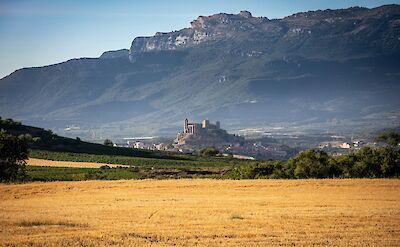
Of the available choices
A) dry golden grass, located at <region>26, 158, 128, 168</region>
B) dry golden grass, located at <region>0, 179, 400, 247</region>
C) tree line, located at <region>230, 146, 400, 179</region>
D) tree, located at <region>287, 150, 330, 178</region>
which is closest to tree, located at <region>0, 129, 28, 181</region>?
dry golden grass, located at <region>0, 179, 400, 247</region>

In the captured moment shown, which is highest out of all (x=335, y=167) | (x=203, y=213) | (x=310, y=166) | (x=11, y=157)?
(x=11, y=157)

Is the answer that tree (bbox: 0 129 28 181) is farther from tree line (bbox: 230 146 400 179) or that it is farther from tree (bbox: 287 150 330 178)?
tree (bbox: 287 150 330 178)

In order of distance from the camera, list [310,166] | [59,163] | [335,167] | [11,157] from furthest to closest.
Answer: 1. [59,163]
2. [335,167]
3. [310,166]
4. [11,157]

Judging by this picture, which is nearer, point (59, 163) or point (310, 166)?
point (310, 166)

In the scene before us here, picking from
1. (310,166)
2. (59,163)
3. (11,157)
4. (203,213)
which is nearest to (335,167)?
(310,166)

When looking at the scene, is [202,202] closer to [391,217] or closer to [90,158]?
[391,217]

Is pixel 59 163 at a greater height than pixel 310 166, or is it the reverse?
pixel 310 166

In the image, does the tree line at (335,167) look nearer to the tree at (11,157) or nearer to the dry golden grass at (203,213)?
the dry golden grass at (203,213)

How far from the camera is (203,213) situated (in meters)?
36.2

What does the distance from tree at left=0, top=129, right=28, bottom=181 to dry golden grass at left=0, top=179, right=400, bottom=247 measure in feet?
30.1

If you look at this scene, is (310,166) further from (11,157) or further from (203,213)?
(203,213)

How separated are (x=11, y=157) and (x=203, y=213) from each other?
33.1 metres

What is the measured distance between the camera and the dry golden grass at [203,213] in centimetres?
2786

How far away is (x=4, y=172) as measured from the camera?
204 ft
